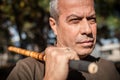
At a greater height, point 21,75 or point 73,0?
point 73,0

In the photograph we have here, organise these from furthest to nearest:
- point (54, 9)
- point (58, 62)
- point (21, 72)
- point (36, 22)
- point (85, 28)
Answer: point (36, 22) → point (54, 9) → point (85, 28) → point (21, 72) → point (58, 62)

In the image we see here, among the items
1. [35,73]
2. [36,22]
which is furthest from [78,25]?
[36,22]

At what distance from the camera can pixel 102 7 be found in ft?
36.8

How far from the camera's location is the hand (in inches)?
75.3

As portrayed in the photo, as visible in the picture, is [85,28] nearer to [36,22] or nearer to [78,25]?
[78,25]

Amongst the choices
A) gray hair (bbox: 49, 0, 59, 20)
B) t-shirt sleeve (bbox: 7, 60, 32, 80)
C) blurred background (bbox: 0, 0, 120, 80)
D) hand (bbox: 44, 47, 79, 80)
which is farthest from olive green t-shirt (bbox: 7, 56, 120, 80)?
blurred background (bbox: 0, 0, 120, 80)

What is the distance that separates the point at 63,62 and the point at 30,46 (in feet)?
32.2

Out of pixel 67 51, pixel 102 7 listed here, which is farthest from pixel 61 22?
pixel 102 7

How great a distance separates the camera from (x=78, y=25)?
2.41 metres

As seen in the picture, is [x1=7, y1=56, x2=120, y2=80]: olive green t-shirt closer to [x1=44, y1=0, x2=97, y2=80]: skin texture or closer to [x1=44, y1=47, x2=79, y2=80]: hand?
[x1=44, y1=0, x2=97, y2=80]: skin texture

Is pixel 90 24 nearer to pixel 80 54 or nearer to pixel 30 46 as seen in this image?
pixel 80 54

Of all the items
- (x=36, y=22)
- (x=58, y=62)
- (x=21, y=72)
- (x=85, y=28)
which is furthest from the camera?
(x=36, y=22)

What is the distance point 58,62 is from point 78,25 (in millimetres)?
548

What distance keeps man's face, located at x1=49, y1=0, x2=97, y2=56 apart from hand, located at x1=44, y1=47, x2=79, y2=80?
0.44m
